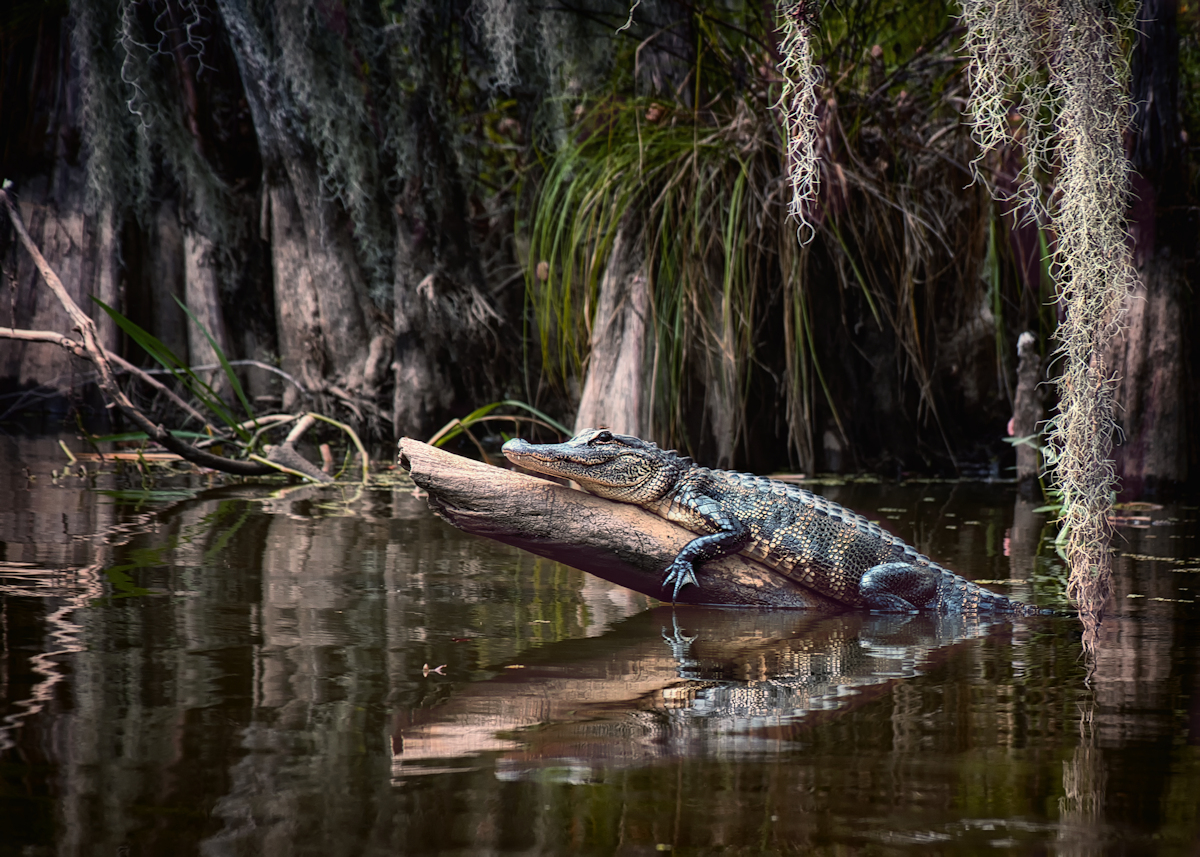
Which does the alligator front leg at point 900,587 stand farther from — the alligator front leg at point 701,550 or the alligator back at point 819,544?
the alligator front leg at point 701,550

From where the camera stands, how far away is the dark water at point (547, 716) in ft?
5.19

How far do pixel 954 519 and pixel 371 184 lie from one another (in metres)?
4.69

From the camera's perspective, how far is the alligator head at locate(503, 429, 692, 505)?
10.8 feet

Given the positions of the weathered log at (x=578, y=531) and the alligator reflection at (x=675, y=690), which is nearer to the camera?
the alligator reflection at (x=675, y=690)

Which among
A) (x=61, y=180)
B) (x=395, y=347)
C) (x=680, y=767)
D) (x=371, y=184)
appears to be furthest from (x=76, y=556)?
(x=61, y=180)

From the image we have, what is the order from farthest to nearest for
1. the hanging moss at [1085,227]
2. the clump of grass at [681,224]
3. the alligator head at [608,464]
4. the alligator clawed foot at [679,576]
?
the clump of grass at [681,224] < the alligator head at [608,464] < the alligator clawed foot at [679,576] < the hanging moss at [1085,227]

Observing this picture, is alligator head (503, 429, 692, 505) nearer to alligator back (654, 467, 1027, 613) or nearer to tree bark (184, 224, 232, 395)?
alligator back (654, 467, 1027, 613)

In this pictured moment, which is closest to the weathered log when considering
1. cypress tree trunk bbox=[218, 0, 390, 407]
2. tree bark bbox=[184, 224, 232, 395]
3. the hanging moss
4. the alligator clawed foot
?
the alligator clawed foot

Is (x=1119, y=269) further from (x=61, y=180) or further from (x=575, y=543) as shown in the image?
(x=61, y=180)

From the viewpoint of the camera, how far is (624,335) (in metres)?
5.49

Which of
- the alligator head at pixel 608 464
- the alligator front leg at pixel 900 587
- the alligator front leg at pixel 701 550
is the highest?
the alligator head at pixel 608 464

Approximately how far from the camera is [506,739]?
6.40 feet

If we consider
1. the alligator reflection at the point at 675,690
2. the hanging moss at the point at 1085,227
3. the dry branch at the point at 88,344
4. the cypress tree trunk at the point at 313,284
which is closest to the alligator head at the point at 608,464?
the alligator reflection at the point at 675,690

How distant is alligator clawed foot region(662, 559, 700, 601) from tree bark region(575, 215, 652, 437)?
226 cm
